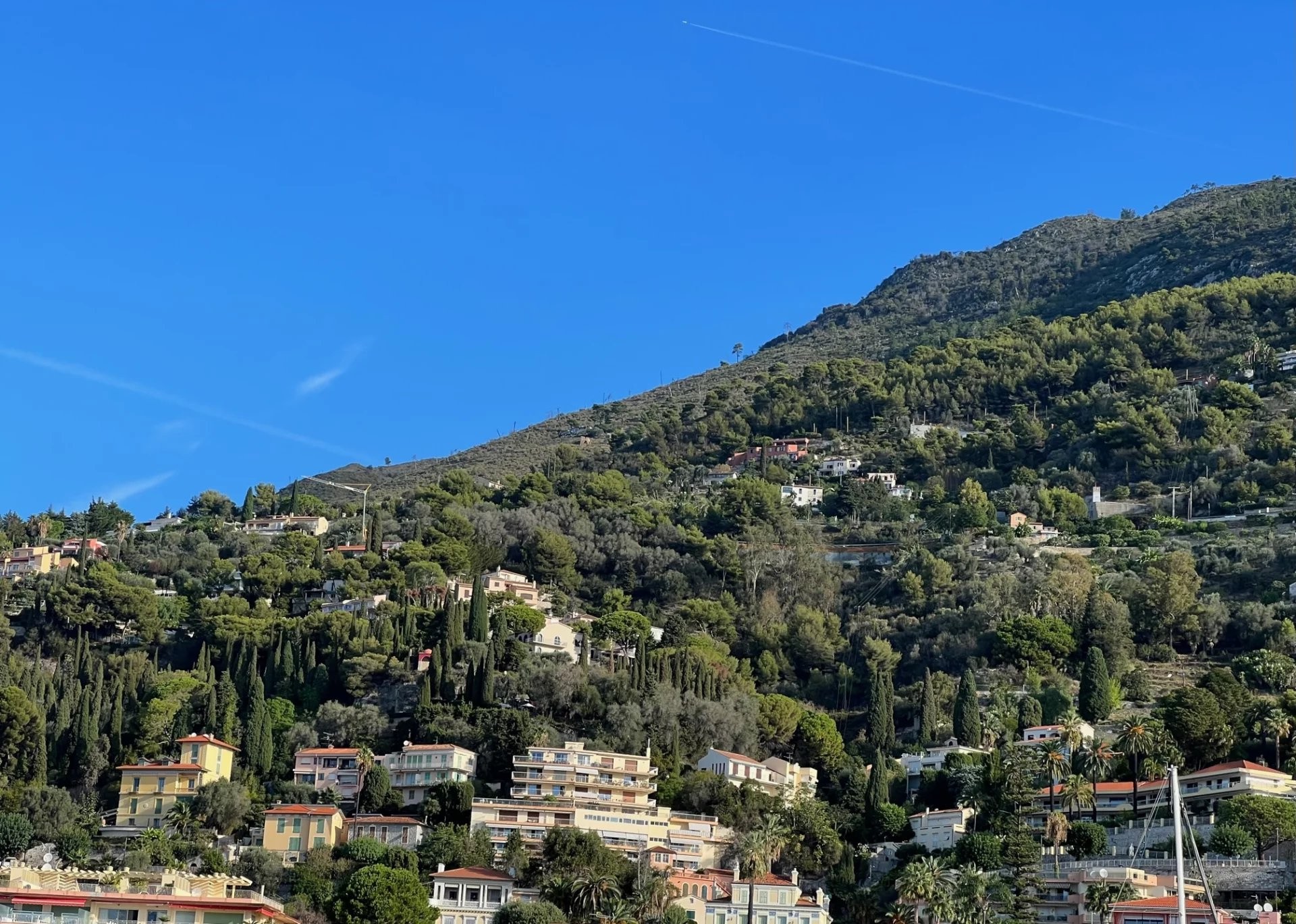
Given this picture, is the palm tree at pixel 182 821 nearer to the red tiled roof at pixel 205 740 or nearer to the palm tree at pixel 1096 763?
the red tiled roof at pixel 205 740

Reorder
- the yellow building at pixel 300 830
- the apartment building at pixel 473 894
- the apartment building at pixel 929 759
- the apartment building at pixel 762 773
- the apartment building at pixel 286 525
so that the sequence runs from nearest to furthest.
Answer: the apartment building at pixel 473 894 < the yellow building at pixel 300 830 < the apartment building at pixel 762 773 < the apartment building at pixel 929 759 < the apartment building at pixel 286 525

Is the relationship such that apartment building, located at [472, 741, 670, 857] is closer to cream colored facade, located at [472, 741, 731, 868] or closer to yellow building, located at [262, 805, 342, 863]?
cream colored facade, located at [472, 741, 731, 868]

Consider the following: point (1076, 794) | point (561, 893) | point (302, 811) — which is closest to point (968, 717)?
point (1076, 794)

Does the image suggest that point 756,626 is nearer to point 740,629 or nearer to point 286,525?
point 740,629

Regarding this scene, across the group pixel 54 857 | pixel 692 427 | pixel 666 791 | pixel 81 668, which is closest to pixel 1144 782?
pixel 666 791

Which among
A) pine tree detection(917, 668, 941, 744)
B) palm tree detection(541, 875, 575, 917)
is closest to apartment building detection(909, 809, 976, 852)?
pine tree detection(917, 668, 941, 744)

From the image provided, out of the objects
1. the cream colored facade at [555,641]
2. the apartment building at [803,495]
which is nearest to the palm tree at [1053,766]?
the cream colored facade at [555,641]
